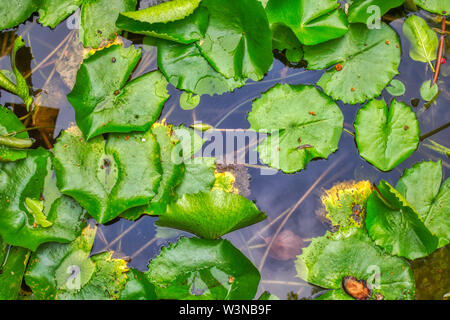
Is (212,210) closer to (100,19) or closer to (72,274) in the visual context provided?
(72,274)

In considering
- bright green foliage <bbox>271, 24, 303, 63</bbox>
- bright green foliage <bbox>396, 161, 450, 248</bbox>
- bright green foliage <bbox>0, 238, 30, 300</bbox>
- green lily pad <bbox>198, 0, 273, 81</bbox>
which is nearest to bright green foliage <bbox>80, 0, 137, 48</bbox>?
green lily pad <bbox>198, 0, 273, 81</bbox>

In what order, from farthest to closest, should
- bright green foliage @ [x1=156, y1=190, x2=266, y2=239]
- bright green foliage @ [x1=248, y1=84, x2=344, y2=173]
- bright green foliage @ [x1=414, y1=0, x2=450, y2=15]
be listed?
bright green foliage @ [x1=414, y1=0, x2=450, y2=15] → bright green foliage @ [x1=248, y1=84, x2=344, y2=173] → bright green foliage @ [x1=156, y1=190, x2=266, y2=239]

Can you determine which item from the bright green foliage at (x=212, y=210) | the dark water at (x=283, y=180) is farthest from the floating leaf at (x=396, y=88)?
the bright green foliage at (x=212, y=210)

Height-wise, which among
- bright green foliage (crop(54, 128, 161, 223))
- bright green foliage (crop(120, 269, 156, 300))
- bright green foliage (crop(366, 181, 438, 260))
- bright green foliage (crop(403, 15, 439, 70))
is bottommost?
bright green foliage (crop(120, 269, 156, 300))

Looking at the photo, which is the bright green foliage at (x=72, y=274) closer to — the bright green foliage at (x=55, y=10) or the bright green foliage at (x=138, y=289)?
the bright green foliage at (x=138, y=289)

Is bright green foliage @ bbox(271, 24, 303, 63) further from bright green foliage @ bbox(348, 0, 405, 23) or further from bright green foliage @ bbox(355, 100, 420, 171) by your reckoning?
bright green foliage @ bbox(355, 100, 420, 171)
